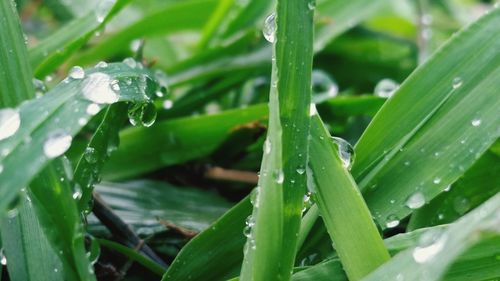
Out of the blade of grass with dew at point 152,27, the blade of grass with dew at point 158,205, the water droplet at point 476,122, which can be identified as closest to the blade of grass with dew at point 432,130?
the water droplet at point 476,122

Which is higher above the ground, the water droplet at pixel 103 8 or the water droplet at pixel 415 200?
the water droplet at pixel 103 8

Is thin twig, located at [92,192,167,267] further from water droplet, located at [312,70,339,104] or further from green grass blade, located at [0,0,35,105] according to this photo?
water droplet, located at [312,70,339,104]

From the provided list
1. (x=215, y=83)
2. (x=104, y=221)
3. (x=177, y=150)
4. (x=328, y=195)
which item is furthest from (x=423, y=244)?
(x=215, y=83)

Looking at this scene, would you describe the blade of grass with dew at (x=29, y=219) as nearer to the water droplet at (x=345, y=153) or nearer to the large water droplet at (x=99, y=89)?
the large water droplet at (x=99, y=89)

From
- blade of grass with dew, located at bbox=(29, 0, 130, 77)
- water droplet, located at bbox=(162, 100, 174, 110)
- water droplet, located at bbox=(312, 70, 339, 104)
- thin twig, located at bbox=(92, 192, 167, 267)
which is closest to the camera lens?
thin twig, located at bbox=(92, 192, 167, 267)

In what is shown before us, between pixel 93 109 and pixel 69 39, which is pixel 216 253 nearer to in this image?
pixel 93 109

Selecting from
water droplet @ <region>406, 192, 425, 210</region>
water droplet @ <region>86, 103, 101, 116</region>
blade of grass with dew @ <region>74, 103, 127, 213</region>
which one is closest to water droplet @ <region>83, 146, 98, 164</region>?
blade of grass with dew @ <region>74, 103, 127, 213</region>

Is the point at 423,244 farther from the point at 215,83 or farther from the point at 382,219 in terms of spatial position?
the point at 215,83

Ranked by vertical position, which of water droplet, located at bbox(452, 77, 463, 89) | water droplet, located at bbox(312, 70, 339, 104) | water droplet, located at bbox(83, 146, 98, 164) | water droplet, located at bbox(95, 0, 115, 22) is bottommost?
water droplet, located at bbox(452, 77, 463, 89)
